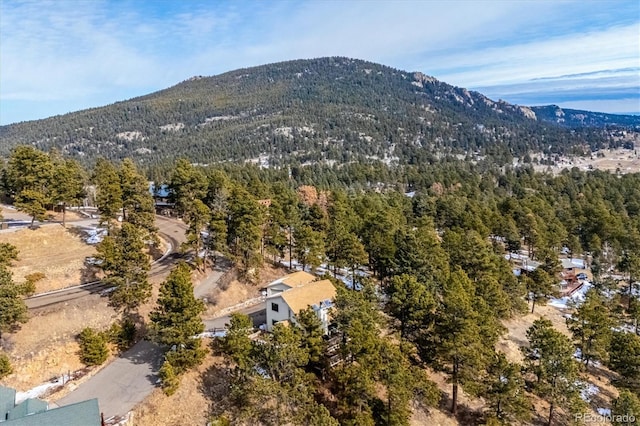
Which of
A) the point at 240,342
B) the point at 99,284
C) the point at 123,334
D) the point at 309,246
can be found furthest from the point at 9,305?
the point at 309,246

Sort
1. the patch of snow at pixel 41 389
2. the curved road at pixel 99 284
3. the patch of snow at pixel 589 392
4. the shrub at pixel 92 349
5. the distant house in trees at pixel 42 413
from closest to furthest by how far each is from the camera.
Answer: the distant house in trees at pixel 42 413 < the patch of snow at pixel 41 389 < the shrub at pixel 92 349 < the curved road at pixel 99 284 < the patch of snow at pixel 589 392

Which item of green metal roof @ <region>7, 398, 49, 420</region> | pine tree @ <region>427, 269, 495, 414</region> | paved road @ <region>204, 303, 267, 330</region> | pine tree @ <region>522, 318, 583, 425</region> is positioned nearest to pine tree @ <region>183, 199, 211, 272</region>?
paved road @ <region>204, 303, 267, 330</region>

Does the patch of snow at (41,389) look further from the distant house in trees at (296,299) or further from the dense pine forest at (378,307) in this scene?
the distant house in trees at (296,299)

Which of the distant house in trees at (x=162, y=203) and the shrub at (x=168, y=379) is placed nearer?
the shrub at (x=168, y=379)

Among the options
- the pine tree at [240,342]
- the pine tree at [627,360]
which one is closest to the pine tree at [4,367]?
the pine tree at [240,342]

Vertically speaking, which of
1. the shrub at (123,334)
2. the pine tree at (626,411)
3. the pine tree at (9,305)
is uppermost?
the pine tree at (9,305)

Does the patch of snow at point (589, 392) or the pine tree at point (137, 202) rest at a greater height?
the pine tree at point (137, 202)

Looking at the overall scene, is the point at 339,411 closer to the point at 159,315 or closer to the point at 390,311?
the point at 390,311
